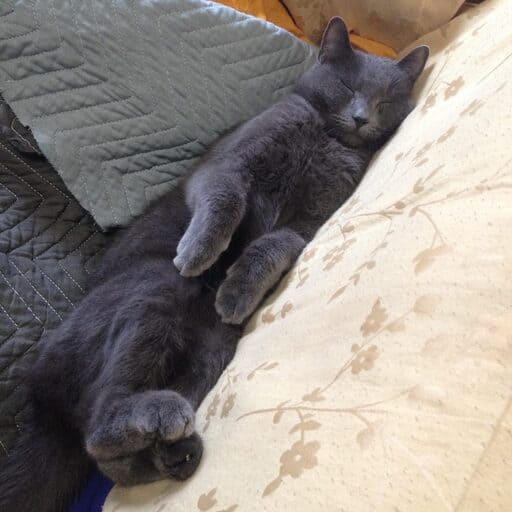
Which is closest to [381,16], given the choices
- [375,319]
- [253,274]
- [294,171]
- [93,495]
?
[294,171]

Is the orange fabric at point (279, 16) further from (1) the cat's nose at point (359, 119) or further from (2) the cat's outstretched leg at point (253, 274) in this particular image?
(2) the cat's outstretched leg at point (253, 274)

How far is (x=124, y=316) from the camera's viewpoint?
1.01m

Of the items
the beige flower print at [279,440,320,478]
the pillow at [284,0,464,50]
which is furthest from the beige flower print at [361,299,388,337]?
the pillow at [284,0,464,50]

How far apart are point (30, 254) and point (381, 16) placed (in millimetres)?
1096

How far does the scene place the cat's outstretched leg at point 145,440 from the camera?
83cm

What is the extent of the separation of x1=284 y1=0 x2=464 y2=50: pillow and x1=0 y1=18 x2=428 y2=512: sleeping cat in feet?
0.45

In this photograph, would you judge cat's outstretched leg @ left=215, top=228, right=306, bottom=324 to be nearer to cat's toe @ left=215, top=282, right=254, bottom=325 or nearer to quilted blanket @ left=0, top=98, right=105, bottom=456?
cat's toe @ left=215, top=282, right=254, bottom=325

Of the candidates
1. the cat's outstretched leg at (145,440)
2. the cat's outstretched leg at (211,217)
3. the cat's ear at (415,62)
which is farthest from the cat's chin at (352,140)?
the cat's outstretched leg at (145,440)

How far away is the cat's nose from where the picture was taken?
1310 millimetres

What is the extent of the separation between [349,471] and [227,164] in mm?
813

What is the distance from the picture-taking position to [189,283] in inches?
44.4

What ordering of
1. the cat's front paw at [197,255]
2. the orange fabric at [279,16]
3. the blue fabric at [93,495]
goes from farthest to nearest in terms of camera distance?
the orange fabric at [279,16] → the cat's front paw at [197,255] → the blue fabric at [93,495]

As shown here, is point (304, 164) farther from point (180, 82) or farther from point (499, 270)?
point (499, 270)

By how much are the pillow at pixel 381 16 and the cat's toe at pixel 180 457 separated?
1180 millimetres
